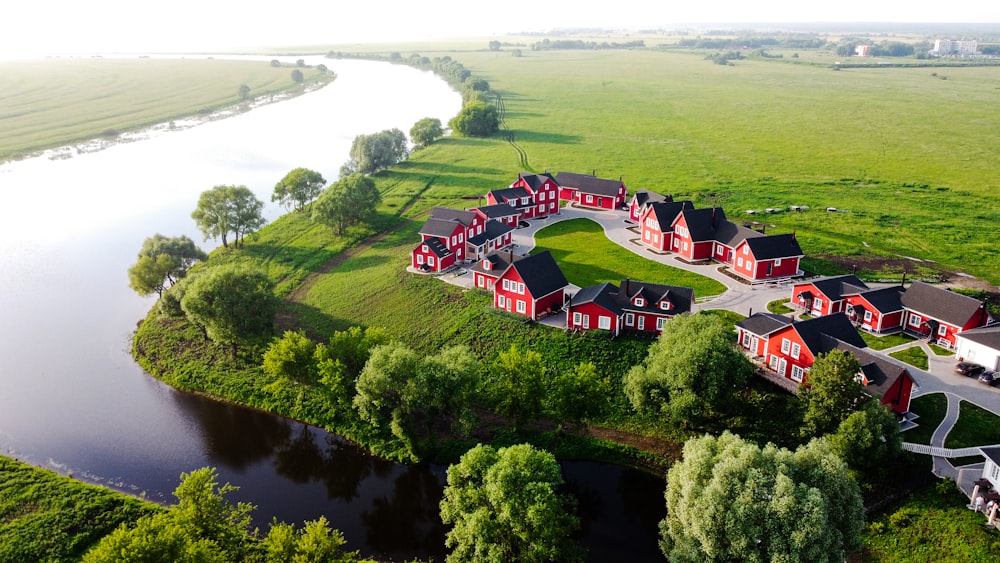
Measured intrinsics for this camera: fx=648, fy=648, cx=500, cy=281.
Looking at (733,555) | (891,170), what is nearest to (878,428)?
(733,555)

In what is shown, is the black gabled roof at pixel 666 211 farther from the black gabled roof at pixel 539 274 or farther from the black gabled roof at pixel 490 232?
the black gabled roof at pixel 539 274

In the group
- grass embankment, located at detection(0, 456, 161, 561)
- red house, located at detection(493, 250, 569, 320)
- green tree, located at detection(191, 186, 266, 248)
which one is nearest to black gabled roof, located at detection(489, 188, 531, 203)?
red house, located at detection(493, 250, 569, 320)

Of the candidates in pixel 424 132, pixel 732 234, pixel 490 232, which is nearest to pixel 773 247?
pixel 732 234

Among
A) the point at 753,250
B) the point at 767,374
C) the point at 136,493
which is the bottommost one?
the point at 136,493

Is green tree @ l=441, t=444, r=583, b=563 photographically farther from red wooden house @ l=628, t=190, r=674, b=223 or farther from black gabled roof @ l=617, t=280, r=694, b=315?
red wooden house @ l=628, t=190, r=674, b=223

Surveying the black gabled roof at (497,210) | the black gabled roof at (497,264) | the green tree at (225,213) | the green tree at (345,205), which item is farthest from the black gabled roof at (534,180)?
the green tree at (225,213)

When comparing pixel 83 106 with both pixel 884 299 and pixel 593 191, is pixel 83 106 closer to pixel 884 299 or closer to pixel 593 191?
pixel 593 191

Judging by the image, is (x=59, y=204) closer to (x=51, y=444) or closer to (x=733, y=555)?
(x=51, y=444)

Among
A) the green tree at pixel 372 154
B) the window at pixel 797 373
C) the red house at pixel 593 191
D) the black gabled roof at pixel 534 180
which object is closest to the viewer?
the window at pixel 797 373
